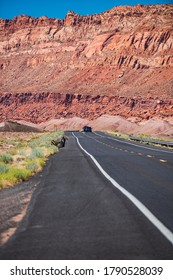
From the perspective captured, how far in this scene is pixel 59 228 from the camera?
279 inches

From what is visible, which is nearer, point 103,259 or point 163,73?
point 103,259

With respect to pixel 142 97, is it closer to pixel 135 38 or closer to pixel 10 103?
pixel 135 38

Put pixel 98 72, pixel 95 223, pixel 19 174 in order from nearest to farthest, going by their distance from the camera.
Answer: pixel 95 223 < pixel 19 174 < pixel 98 72

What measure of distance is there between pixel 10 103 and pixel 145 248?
13477 centimetres

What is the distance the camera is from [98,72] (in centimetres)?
13212

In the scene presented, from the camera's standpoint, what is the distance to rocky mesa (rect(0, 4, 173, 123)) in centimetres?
11756

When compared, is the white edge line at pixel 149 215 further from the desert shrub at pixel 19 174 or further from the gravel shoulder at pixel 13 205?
the desert shrub at pixel 19 174

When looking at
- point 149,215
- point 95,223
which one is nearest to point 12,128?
point 149,215

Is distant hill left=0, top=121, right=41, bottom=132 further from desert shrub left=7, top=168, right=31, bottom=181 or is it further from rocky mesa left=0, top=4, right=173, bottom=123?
desert shrub left=7, top=168, right=31, bottom=181

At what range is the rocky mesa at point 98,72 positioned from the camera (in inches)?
4628

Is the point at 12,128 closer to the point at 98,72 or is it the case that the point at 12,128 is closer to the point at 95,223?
the point at 98,72

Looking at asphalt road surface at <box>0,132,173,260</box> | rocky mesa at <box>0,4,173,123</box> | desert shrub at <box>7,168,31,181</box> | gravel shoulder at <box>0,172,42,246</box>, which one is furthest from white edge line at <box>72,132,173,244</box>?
rocky mesa at <box>0,4,173,123</box>

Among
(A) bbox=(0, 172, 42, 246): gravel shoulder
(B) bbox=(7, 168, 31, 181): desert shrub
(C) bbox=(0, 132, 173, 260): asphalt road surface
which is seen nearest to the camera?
(C) bbox=(0, 132, 173, 260): asphalt road surface
